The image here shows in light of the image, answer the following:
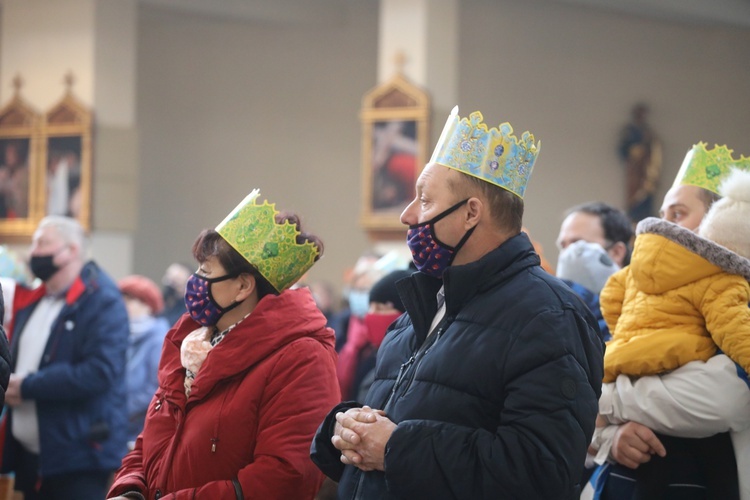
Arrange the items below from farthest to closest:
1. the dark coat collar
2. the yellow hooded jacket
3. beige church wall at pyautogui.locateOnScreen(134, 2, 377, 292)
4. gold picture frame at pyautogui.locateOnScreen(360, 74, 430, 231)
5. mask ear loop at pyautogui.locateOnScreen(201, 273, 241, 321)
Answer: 1. beige church wall at pyautogui.locateOnScreen(134, 2, 377, 292)
2. gold picture frame at pyautogui.locateOnScreen(360, 74, 430, 231)
3. mask ear loop at pyautogui.locateOnScreen(201, 273, 241, 321)
4. the yellow hooded jacket
5. the dark coat collar

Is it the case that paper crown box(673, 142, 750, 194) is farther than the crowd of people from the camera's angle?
Yes

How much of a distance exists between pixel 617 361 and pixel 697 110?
9236 mm

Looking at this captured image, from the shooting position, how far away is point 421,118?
32.9 feet

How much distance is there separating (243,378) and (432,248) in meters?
0.98

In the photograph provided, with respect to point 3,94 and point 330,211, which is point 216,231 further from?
point 330,211

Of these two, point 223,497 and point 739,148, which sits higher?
point 739,148

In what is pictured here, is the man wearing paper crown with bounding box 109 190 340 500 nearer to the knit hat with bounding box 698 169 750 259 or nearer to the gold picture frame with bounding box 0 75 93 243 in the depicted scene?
the knit hat with bounding box 698 169 750 259

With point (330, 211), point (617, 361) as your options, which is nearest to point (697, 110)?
point (330, 211)

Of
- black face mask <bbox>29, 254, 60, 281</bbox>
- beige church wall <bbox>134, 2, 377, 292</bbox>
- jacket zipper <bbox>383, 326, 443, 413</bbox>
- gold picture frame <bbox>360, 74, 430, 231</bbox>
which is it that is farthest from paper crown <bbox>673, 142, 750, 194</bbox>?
beige church wall <bbox>134, 2, 377, 292</bbox>

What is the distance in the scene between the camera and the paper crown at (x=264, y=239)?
11.9 ft

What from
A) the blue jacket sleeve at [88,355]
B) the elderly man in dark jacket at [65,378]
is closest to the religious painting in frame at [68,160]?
the elderly man in dark jacket at [65,378]

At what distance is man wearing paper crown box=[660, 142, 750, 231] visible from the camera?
387 centimetres

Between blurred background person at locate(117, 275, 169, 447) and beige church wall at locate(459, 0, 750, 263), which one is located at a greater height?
beige church wall at locate(459, 0, 750, 263)

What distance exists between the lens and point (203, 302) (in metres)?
3.60
